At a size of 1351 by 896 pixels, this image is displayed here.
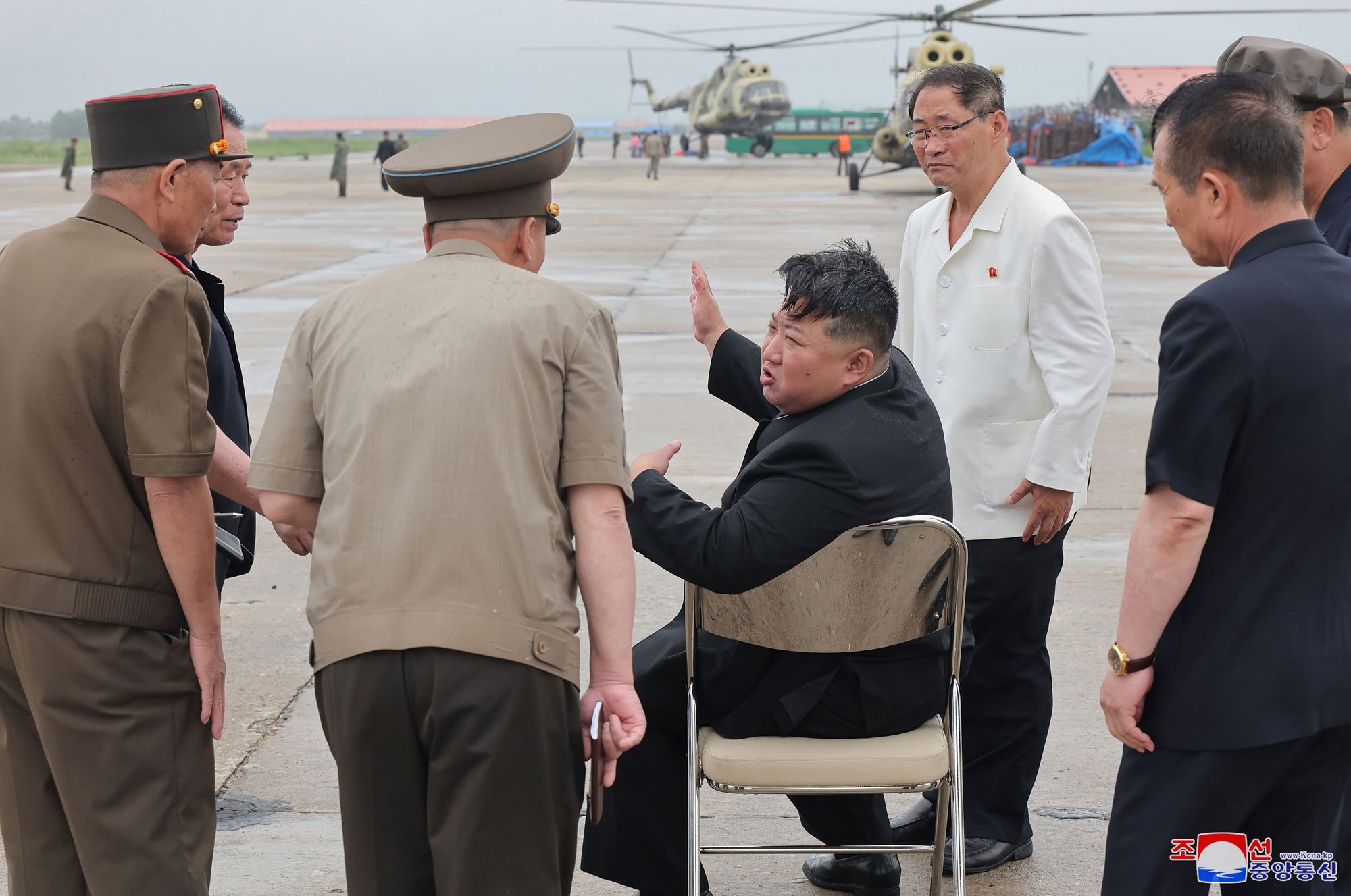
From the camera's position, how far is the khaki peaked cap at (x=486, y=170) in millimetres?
2131

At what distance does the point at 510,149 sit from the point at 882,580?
3.75 feet

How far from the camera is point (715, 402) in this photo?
873 cm

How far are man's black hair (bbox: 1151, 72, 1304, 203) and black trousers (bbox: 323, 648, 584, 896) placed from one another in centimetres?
138

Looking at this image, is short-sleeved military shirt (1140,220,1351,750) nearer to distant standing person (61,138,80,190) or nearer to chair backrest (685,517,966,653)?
chair backrest (685,517,966,653)

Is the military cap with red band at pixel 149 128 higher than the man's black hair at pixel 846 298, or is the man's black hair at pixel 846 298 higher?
the military cap with red band at pixel 149 128

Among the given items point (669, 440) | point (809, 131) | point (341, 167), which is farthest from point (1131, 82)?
point (669, 440)

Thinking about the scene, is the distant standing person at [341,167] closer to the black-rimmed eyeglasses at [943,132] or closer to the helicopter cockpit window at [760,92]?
the helicopter cockpit window at [760,92]

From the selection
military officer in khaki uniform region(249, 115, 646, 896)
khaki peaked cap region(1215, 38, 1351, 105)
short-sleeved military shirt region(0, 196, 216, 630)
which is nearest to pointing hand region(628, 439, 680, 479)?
military officer in khaki uniform region(249, 115, 646, 896)

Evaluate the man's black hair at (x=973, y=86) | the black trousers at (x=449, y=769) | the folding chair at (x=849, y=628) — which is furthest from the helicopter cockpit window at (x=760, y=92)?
the black trousers at (x=449, y=769)

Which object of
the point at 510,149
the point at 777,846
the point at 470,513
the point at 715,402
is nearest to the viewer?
the point at 470,513

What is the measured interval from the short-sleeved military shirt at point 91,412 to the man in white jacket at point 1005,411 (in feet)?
6.59

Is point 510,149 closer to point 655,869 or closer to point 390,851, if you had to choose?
point 390,851

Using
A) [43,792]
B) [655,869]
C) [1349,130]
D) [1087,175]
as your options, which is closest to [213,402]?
[43,792]

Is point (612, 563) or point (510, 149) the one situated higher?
point (510, 149)
